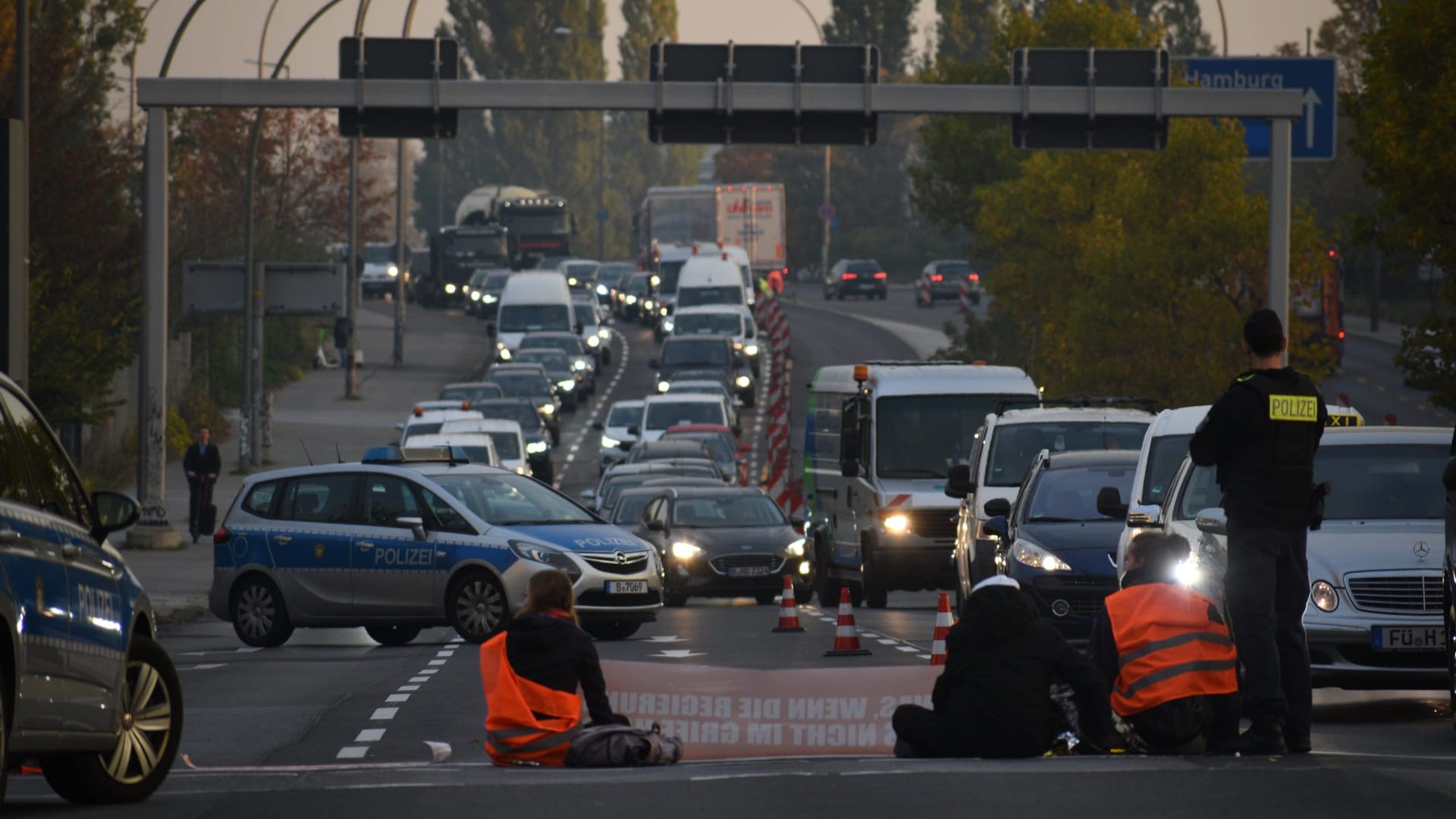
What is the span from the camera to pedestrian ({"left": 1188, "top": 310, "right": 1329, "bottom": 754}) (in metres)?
10.8

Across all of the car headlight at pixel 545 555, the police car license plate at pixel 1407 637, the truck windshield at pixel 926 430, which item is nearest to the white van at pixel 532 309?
the truck windshield at pixel 926 430

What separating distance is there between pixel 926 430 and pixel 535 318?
41975mm

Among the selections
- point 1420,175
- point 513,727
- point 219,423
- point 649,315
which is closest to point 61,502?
point 513,727

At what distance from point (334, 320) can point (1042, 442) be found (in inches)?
2144

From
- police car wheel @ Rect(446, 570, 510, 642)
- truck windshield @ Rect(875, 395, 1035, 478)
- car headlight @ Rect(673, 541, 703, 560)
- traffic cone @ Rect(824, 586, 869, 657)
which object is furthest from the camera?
car headlight @ Rect(673, 541, 703, 560)

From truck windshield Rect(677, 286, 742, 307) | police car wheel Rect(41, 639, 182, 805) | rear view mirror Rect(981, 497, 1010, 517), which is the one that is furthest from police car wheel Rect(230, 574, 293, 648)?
truck windshield Rect(677, 286, 742, 307)

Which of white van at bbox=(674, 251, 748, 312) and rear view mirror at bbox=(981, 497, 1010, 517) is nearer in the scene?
rear view mirror at bbox=(981, 497, 1010, 517)

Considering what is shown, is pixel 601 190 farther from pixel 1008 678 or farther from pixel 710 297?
pixel 1008 678

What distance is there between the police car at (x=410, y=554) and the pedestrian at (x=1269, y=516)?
35.2 feet

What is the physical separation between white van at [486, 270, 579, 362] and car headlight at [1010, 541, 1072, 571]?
48565 millimetres

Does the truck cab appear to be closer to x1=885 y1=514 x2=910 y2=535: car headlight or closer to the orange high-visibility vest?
x1=885 y1=514 x2=910 y2=535: car headlight

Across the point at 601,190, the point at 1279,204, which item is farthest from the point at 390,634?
the point at 601,190

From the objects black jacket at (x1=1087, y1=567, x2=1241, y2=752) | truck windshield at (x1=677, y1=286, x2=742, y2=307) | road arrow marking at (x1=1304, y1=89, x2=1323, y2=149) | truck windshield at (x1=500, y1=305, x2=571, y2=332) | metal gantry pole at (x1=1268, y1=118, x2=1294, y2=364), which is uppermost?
road arrow marking at (x1=1304, y1=89, x2=1323, y2=149)

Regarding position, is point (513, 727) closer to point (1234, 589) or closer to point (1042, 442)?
point (1234, 589)
